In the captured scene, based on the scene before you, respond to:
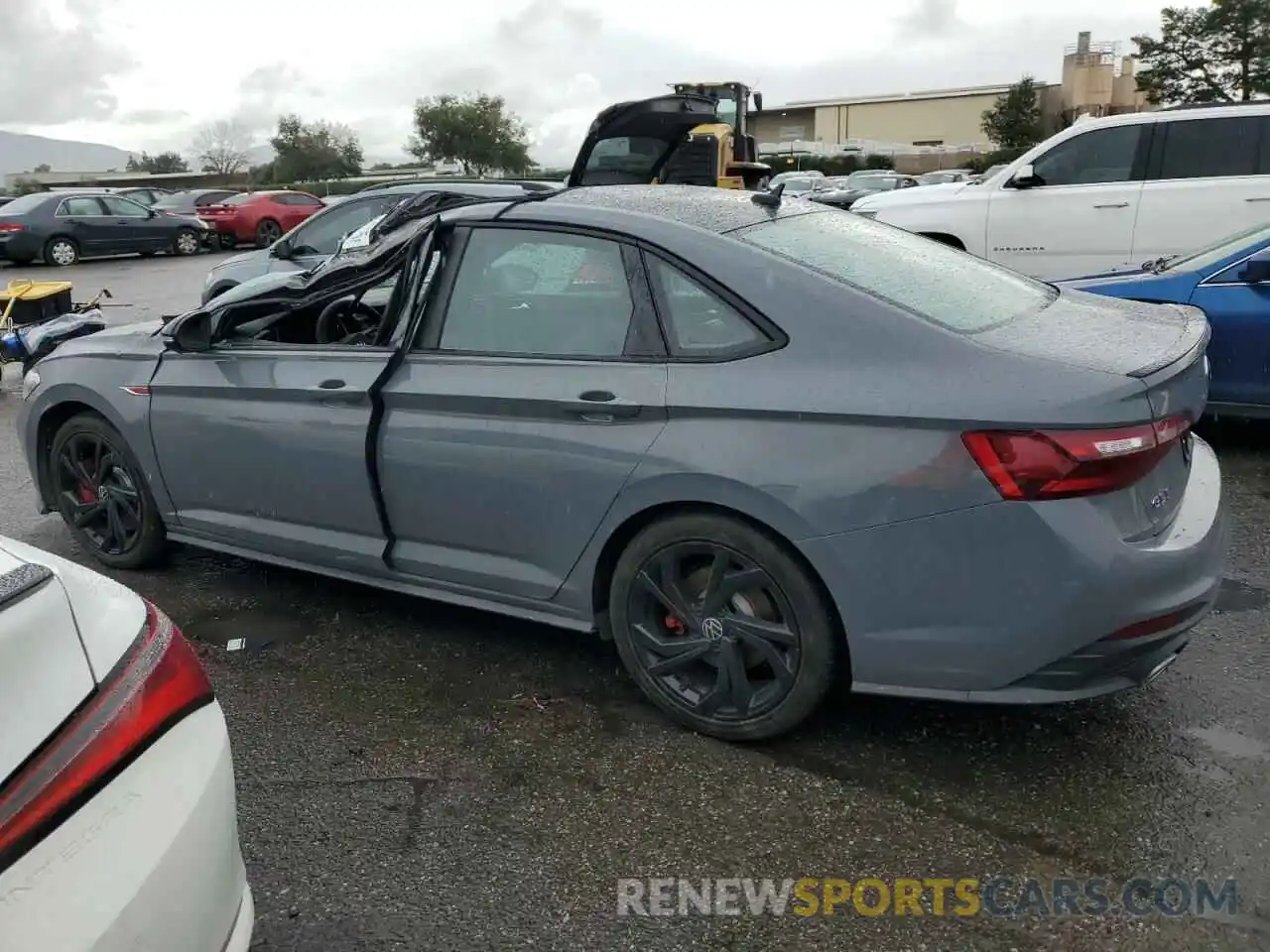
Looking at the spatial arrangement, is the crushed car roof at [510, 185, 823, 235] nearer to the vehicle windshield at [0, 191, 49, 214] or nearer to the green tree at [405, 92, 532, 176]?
the vehicle windshield at [0, 191, 49, 214]

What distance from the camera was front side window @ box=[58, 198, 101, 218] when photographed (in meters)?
21.0

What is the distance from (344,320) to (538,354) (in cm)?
152

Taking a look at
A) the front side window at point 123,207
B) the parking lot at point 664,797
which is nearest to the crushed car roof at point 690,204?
the parking lot at point 664,797

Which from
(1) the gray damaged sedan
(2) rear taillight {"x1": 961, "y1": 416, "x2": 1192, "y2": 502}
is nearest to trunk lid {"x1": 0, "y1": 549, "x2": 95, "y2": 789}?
(1) the gray damaged sedan

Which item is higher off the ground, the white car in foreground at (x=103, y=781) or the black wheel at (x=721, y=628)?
the white car in foreground at (x=103, y=781)

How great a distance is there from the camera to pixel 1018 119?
5247 cm

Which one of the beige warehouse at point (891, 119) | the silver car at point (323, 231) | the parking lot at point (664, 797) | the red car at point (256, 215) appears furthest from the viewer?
the beige warehouse at point (891, 119)

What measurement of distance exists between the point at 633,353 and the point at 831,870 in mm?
1489

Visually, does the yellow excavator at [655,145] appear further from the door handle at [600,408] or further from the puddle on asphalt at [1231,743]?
the puddle on asphalt at [1231,743]

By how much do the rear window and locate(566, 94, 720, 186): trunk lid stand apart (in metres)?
8.55

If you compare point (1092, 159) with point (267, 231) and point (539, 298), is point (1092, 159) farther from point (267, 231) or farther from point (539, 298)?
point (267, 231)

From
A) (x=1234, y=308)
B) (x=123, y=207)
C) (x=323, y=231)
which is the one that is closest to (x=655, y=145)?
(x=323, y=231)

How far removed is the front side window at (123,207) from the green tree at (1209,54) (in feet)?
144

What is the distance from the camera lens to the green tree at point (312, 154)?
5878 cm
